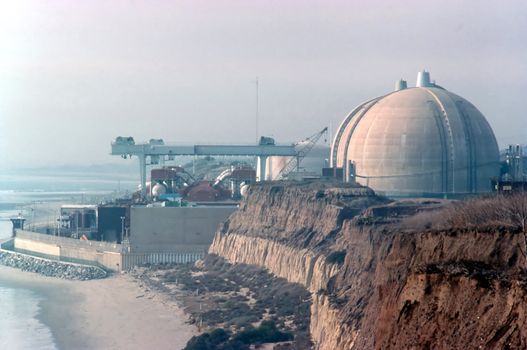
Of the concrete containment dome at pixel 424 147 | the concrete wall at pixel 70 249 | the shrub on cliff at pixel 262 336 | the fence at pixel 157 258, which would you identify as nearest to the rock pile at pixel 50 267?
the concrete wall at pixel 70 249

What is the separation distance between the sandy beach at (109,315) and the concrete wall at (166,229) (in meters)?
3.79

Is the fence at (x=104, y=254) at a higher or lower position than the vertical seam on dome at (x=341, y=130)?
lower

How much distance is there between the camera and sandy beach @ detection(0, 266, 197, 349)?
38.7m

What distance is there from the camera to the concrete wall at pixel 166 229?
2387 inches

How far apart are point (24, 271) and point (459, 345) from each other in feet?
158

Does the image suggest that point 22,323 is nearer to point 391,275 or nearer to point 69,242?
point 69,242

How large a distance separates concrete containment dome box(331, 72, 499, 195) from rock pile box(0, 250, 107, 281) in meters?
14.7

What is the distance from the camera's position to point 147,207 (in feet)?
201

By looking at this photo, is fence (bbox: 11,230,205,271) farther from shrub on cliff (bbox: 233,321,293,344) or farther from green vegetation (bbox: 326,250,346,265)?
shrub on cliff (bbox: 233,321,293,344)

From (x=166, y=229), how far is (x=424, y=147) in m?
13.8

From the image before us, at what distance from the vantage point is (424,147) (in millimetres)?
59875

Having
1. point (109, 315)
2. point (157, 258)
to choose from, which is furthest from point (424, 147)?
point (109, 315)

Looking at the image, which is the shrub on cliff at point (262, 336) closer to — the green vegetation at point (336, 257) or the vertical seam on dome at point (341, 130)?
the green vegetation at point (336, 257)

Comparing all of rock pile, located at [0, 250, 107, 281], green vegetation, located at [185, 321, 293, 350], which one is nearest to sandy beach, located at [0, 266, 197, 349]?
rock pile, located at [0, 250, 107, 281]
